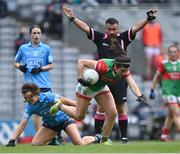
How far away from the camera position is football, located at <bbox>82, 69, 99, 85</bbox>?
544 inches

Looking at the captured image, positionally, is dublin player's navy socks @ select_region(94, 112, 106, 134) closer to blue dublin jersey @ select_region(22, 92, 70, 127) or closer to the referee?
the referee

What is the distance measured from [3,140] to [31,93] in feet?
25.6

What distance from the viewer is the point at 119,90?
15.6 meters

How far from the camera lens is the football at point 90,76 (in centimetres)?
1383

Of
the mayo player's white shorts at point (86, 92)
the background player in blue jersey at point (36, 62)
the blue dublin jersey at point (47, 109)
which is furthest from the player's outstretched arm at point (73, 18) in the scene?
the blue dublin jersey at point (47, 109)

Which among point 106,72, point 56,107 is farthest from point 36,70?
point 106,72

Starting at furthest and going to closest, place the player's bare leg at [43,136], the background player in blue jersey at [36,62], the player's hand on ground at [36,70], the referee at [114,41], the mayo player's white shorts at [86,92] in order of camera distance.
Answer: the background player in blue jersey at [36,62]
the player's hand on ground at [36,70]
the referee at [114,41]
the player's bare leg at [43,136]
the mayo player's white shorts at [86,92]

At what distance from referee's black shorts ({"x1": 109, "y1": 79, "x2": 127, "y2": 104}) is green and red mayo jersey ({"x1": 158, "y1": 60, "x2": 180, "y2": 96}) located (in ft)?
9.31

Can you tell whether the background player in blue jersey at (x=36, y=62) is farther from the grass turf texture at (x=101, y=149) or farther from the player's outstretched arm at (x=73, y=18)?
the grass turf texture at (x=101, y=149)

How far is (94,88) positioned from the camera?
1434 cm

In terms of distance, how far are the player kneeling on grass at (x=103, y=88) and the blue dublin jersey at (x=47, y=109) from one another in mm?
192

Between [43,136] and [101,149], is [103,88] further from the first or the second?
[101,149]

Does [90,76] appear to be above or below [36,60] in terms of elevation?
below

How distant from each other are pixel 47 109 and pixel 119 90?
1.87 metres
